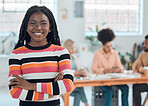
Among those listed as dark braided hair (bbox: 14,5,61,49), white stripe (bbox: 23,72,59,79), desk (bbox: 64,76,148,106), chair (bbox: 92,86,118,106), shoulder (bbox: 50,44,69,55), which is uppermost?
dark braided hair (bbox: 14,5,61,49)

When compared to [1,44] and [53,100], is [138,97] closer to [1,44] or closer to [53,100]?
[53,100]

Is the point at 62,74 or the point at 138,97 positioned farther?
the point at 138,97

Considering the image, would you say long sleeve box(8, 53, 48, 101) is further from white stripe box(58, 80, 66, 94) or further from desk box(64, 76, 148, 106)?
desk box(64, 76, 148, 106)

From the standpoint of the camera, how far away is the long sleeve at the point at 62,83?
1429 mm

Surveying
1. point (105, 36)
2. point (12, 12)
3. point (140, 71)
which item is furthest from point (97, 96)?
point (12, 12)

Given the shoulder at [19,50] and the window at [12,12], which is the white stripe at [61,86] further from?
the window at [12,12]

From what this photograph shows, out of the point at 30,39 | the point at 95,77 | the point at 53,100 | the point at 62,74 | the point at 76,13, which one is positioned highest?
the point at 76,13

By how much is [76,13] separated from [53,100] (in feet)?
17.4

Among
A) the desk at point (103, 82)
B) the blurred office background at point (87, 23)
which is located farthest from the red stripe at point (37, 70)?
the blurred office background at point (87, 23)

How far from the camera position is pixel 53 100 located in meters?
1.50

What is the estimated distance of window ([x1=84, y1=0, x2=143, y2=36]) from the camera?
7.16 m

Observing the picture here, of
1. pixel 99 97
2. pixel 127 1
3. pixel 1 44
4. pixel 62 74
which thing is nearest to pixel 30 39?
pixel 62 74

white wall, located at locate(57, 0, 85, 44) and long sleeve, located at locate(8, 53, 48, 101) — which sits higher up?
white wall, located at locate(57, 0, 85, 44)

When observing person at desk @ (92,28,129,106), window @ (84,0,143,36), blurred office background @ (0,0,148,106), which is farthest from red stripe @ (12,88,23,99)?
window @ (84,0,143,36)
